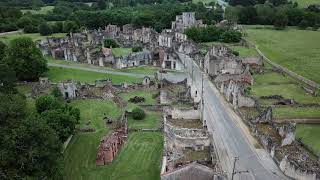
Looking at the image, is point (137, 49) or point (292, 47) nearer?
point (137, 49)

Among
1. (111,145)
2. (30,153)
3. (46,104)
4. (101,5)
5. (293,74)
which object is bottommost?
(111,145)

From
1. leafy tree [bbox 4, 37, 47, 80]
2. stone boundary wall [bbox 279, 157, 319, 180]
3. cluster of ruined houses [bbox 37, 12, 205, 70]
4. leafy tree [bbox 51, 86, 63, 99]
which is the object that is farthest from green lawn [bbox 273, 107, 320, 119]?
leafy tree [bbox 4, 37, 47, 80]

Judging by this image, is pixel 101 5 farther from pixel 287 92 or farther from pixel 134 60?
pixel 287 92

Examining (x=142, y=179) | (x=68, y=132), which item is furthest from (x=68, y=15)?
(x=142, y=179)

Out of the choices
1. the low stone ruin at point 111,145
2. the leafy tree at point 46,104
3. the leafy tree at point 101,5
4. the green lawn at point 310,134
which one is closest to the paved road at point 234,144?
the green lawn at point 310,134

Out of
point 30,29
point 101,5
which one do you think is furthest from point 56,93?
point 101,5

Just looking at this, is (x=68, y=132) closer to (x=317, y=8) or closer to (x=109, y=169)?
(x=109, y=169)
